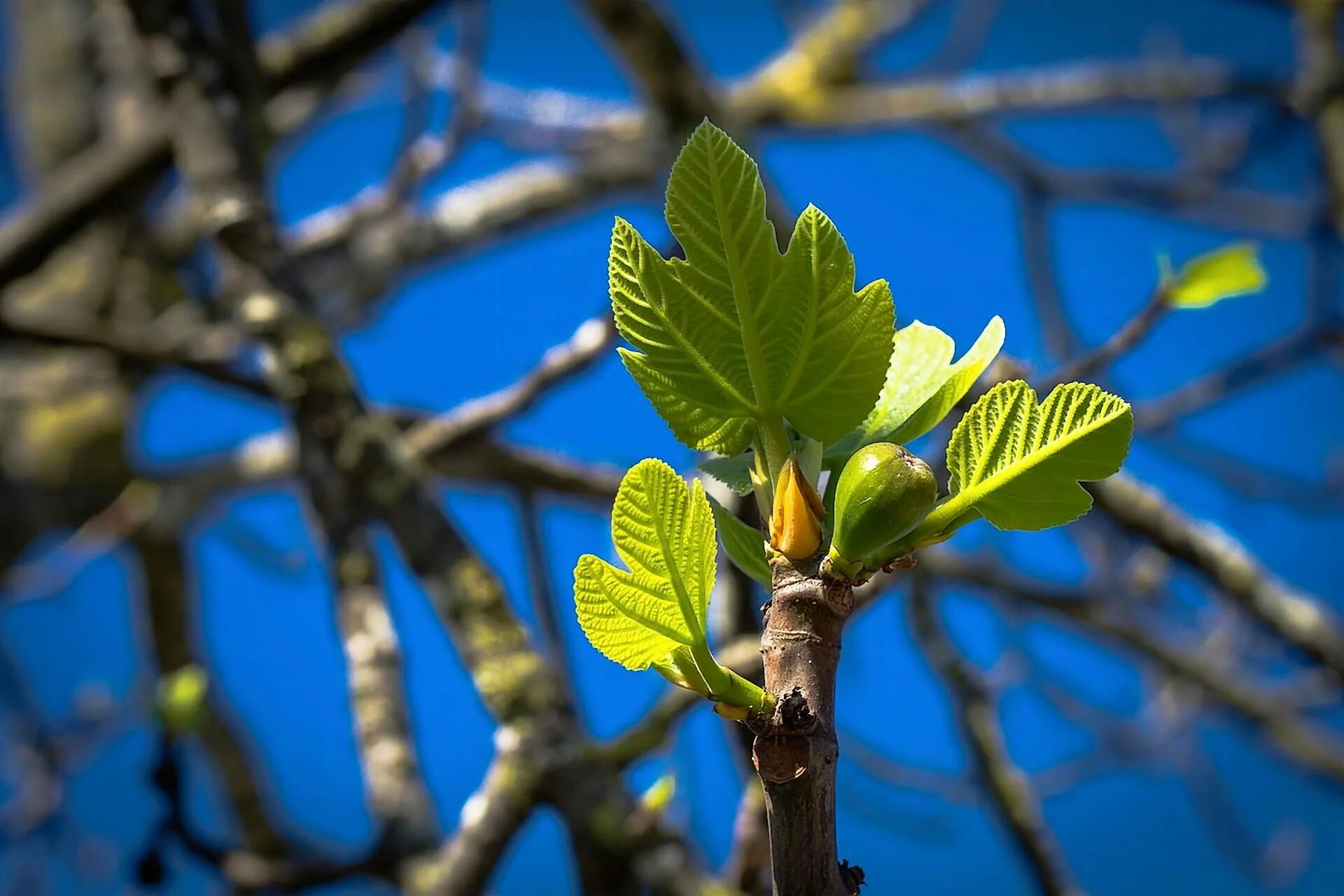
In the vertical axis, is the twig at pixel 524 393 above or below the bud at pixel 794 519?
above

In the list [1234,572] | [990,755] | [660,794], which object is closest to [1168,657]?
[1234,572]

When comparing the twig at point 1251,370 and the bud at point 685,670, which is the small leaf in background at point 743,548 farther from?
the twig at point 1251,370

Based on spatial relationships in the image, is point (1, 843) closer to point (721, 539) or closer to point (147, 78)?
point (147, 78)

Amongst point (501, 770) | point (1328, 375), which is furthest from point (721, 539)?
point (1328, 375)

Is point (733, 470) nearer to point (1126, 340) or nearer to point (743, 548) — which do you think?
point (743, 548)

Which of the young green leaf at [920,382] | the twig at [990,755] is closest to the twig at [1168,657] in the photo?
the twig at [990,755]
